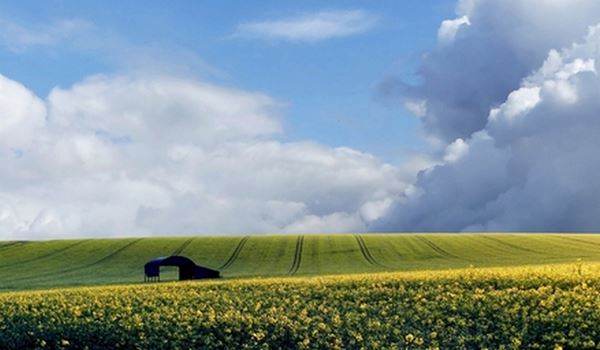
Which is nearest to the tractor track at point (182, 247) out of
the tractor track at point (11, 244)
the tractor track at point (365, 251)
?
the tractor track at point (365, 251)

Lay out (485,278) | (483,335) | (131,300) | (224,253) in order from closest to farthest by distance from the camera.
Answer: (483,335) < (485,278) < (131,300) < (224,253)

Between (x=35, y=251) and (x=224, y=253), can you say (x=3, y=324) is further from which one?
(x=35, y=251)

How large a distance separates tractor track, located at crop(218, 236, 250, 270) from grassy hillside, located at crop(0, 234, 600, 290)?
0.05 meters

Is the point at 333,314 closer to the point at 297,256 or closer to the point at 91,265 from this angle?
the point at 297,256

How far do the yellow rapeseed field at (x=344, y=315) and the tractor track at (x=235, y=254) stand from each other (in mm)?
38278

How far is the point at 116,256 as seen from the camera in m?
80.8

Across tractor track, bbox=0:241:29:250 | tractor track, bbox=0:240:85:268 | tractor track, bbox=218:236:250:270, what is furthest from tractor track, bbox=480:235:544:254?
tractor track, bbox=0:241:29:250

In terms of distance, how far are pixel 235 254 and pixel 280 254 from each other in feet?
16.6

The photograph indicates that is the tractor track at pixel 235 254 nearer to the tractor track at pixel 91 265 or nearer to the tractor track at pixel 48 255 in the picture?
the tractor track at pixel 91 265

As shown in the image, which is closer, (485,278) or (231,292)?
(485,278)

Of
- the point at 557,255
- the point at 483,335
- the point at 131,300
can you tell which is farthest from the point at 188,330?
the point at 557,255

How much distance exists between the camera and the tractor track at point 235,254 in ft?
230

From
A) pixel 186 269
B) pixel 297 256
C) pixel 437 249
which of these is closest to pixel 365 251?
pixel 437 249

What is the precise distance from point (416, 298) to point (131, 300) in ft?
39.6
